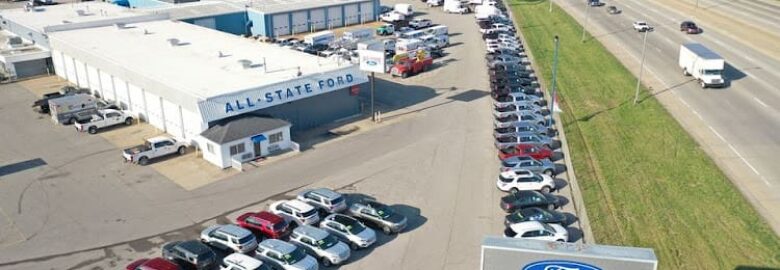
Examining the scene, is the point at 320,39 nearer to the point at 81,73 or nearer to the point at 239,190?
the point at 81,73

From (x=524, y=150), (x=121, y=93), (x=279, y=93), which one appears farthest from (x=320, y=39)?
(x=524, y=150)

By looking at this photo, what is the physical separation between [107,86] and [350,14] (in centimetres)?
4085

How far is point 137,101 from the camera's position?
48031mm

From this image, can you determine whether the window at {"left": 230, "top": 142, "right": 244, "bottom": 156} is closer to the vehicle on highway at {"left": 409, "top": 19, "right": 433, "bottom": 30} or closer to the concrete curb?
the concrete curb

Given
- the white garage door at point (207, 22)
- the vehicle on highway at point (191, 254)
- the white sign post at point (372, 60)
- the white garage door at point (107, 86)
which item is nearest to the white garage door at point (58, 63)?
the white garage door at point (107, 86)

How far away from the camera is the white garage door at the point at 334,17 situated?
84.1 m

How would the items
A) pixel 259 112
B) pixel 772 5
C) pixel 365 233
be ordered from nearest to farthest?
pixel 365 233 < pixel 259 112 < pixel 772 5

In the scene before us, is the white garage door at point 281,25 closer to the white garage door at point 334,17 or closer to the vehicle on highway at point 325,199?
the white garage door at point 334,17

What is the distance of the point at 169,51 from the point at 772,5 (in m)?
91.0

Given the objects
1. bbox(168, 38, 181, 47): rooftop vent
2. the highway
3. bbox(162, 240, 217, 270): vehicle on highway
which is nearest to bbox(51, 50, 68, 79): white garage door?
bbox(168, 38, 181, 47): rooftop vent

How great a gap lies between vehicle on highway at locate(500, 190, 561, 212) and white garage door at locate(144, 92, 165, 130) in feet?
84.7

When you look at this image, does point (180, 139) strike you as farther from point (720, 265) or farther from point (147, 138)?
point (720, 265)

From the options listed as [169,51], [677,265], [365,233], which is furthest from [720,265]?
[169,51]

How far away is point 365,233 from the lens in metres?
29.3
